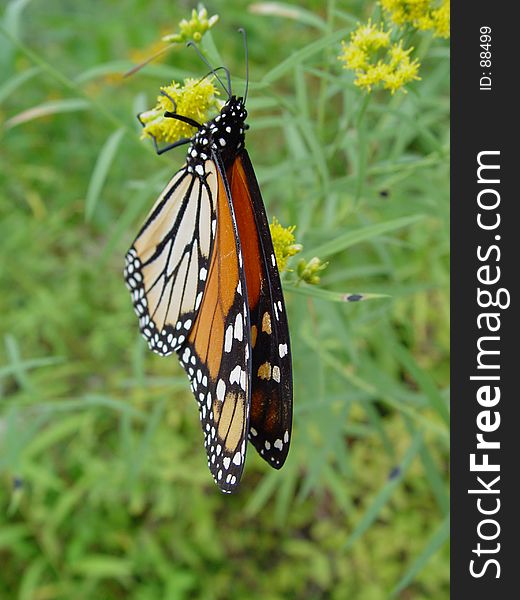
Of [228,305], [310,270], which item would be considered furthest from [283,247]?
[228,305]

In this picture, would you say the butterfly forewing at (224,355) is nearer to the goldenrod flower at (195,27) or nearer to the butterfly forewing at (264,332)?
the butterfly forewing at (264,332)

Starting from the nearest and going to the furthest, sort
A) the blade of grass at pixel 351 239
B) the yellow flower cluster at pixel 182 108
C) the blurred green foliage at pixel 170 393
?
the yellow flower cluster at pixel 182 108, the blade of grass at pixel 351 239, the blurred green foliage at pixel 170 393

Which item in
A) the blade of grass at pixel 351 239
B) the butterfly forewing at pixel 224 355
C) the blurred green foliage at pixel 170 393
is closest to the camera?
the butterfly forewing at pixel 224 355

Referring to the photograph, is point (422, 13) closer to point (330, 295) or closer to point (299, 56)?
point (299, 56)

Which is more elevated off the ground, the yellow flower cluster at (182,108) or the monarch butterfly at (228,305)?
the yellow flower cluster at (182,108)

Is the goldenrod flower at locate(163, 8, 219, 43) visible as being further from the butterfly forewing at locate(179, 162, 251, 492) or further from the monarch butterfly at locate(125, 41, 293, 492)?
the butterfly forewing at locate(179, 162, 251, 492)

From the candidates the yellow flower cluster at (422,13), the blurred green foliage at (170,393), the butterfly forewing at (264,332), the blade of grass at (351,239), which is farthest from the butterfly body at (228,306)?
the blurred green foliage at (170,393)

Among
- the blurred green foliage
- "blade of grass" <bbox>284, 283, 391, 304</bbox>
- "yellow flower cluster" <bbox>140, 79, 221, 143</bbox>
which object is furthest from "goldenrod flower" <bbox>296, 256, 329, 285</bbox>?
the blurred green foliage
